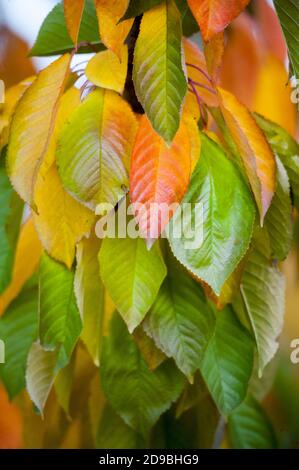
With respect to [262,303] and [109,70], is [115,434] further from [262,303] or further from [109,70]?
[109,70]

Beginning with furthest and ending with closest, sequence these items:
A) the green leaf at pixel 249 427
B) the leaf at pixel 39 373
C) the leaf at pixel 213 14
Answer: the green leaf at pixel 249 427, the leaf at pixel 39 373, the leaf at pixel 213 14

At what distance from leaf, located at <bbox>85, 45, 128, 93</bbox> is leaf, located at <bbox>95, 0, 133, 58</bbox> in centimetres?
2

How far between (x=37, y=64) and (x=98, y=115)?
6.2 inches

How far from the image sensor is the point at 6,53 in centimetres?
53

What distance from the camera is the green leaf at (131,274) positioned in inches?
15.3

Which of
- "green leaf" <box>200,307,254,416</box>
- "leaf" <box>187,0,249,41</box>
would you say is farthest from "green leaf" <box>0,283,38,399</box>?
"leaf" <box>187,0,249,41</box>

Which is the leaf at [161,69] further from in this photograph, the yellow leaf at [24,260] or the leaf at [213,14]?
the yellow leaf at [24,260]

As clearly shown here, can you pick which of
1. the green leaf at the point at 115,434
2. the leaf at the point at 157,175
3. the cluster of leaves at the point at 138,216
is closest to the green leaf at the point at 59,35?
the cluster of leaves at the point at 138,216

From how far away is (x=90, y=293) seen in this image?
1.44 feet

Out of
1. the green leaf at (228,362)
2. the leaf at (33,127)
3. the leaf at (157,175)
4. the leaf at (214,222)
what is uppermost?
the leaf at (33,127)

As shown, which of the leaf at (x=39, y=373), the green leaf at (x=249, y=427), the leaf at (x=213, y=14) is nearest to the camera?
the leaf at (x=213, y=14)

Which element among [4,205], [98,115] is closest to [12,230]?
[4,205]
